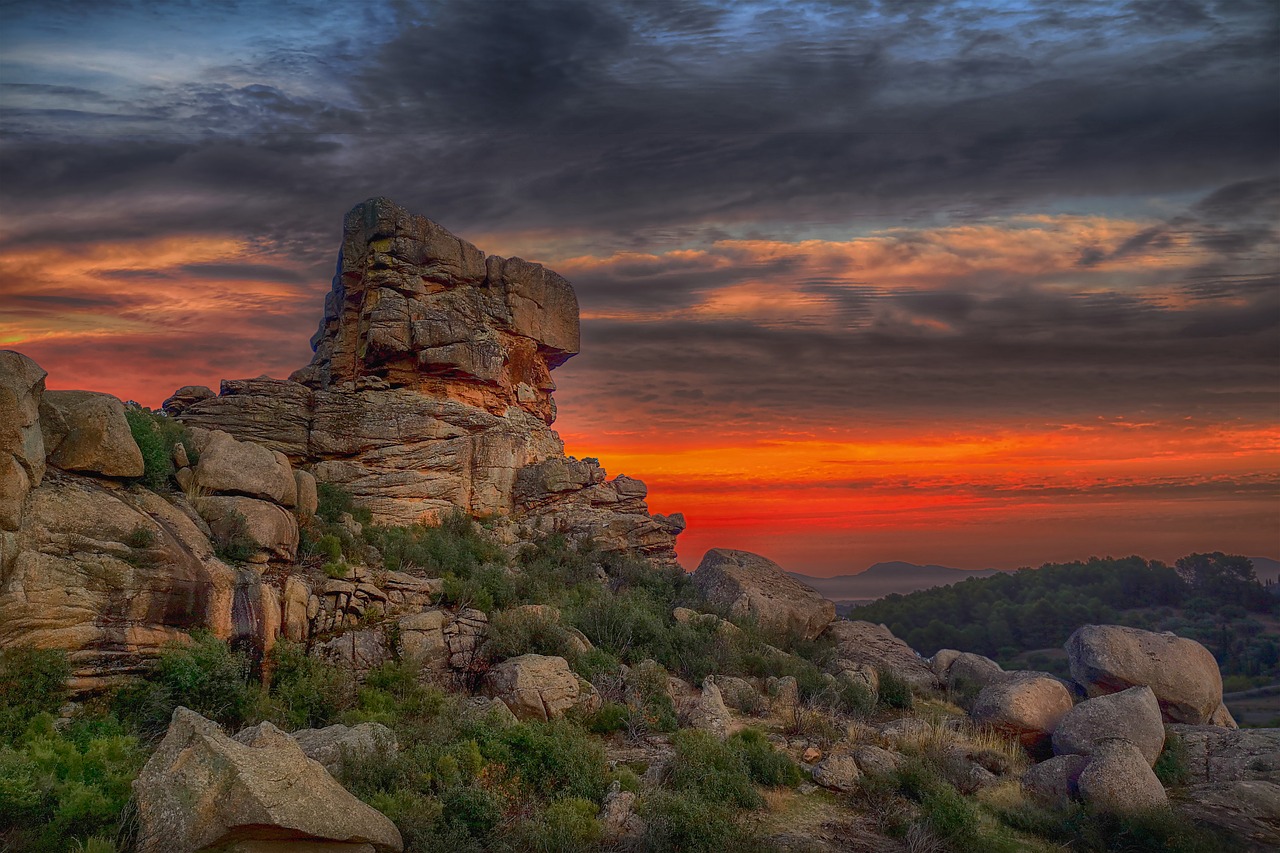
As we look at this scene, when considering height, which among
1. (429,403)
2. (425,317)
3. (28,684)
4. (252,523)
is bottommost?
(28,684)

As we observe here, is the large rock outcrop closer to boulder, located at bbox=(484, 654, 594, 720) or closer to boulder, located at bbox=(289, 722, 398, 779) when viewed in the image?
boulder, located at bbox=(484, 654, 594, 720)

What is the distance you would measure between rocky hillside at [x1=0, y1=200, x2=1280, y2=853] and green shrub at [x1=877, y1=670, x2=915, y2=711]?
3.6 inches

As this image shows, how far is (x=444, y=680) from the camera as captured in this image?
18484 mm

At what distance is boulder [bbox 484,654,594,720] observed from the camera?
17281 mm

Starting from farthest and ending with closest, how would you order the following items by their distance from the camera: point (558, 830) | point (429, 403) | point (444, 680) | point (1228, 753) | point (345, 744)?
1. point (429, 403)
2. point (1228, 753)
3. point (444, 680)
4. point (345, 744)
5. point (558, 830)

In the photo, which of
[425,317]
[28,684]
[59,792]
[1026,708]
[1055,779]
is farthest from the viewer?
[425,317]

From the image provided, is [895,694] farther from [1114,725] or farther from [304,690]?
[304,690]

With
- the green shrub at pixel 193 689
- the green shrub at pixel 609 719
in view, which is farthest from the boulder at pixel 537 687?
the green shrub at pixel 193 689

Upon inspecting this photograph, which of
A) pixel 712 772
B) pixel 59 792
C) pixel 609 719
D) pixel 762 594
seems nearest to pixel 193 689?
pixel 59 792

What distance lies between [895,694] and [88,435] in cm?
2263

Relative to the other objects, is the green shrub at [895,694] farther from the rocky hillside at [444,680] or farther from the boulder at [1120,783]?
the boulder at [1120,783]

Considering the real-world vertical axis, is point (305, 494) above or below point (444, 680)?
above

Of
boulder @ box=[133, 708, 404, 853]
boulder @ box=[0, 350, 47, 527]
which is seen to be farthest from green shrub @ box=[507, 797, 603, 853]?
boulder @ box=[0, 350, 47, 527]

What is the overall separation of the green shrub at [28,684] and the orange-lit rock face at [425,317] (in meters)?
18.9
